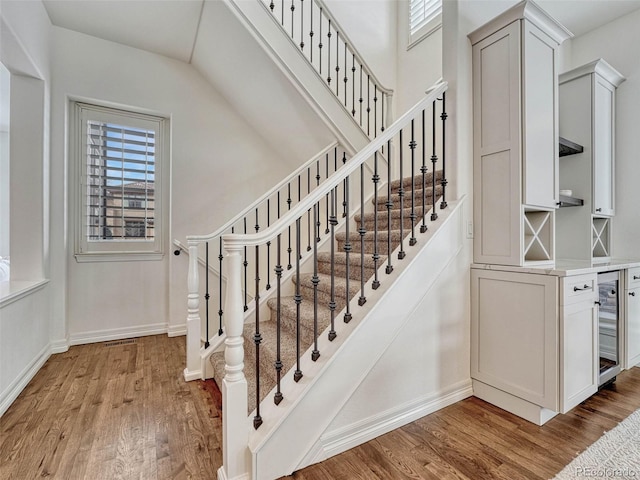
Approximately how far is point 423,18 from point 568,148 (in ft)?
8.75

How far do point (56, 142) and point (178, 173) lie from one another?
108 centimetres

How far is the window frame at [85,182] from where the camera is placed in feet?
10.5

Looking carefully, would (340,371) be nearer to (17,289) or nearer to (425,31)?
(17,289)

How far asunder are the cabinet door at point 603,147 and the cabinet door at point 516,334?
140 centimetres

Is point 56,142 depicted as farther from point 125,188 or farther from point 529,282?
point 529,282

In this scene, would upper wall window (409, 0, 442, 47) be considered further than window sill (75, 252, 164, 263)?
Yes

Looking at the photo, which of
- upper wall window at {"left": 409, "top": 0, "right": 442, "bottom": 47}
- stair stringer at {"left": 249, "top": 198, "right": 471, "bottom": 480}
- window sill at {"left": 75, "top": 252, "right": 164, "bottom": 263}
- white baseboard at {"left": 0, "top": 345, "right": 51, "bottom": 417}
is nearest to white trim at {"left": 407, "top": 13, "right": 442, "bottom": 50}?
upper wall window at {"left": 409, "top": 0, "right": 442, "bottom": 47}

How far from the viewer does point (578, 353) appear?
1.84 metres

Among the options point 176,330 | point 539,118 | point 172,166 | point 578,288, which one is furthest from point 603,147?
point 176,330

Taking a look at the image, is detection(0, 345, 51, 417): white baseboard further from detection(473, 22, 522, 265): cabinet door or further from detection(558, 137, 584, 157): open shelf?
detection(558, 137, 584, 157): open shelf

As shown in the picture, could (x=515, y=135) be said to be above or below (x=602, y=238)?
above

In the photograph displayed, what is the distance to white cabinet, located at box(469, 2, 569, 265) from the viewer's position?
1882 mm

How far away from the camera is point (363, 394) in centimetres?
163

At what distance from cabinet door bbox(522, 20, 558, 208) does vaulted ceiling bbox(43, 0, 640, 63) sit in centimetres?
138
